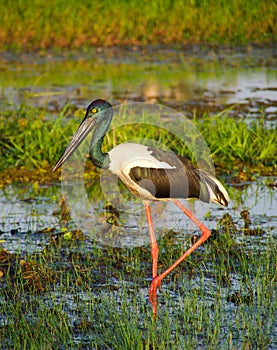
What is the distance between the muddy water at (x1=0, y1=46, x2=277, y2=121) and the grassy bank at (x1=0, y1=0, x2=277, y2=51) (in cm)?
46

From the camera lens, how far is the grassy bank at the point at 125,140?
8305mm

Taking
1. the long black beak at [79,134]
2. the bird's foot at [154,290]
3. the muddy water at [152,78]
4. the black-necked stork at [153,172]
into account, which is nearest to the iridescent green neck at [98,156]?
the black-necked stork at [153,172]

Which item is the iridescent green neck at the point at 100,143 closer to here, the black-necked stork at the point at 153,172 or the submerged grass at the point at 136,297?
the black-necked stork at the point at 153,172

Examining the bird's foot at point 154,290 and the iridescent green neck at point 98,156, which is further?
the iridescent green neck at point 98,156

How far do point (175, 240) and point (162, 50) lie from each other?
30.3 ft

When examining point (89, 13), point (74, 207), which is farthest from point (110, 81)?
point (74, 207)

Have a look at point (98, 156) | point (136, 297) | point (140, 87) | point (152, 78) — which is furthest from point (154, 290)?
point (152, 78)

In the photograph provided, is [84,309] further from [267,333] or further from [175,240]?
[175,240]

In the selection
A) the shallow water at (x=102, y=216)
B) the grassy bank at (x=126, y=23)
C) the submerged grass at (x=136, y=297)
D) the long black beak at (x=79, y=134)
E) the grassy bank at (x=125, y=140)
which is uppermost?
the grassy bank at (x=126, y=23)

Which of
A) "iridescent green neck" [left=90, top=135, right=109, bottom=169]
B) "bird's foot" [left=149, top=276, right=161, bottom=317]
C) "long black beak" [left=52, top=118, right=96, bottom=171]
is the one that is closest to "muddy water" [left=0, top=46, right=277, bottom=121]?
"long black beak" [left=52, top=118, right=96, bottom=171]

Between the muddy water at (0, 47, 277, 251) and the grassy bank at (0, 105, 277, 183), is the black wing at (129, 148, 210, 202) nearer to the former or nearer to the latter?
the muddy water at (0, 47, 277, 251)

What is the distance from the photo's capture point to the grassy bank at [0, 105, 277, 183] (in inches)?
327

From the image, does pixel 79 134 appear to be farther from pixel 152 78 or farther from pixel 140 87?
pixel 152 78

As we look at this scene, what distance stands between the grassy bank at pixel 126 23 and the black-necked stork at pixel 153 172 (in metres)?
9.48
